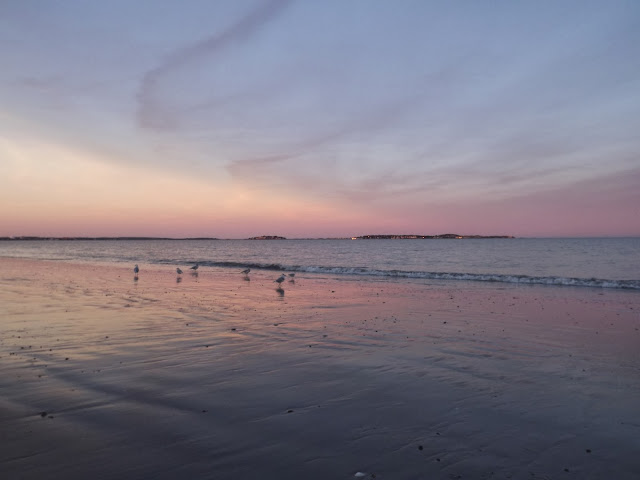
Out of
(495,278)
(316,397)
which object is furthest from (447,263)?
(316,397)

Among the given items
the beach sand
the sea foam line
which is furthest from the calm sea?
the beach sand

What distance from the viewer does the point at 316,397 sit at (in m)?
6.34

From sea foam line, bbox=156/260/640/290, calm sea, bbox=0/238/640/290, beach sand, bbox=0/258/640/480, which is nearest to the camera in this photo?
beach sand, bbox=0/258/640/480

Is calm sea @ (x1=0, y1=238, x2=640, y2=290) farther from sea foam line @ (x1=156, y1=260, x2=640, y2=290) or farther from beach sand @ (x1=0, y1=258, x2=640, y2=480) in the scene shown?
beach sand @ (x1=0, y1=258, x2=640, y2=480)

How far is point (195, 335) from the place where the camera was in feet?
34.4

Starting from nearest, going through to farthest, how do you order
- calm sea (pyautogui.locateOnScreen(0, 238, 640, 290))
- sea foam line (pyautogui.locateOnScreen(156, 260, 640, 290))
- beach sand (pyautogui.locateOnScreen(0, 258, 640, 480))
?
beach sand (pyautogui.locateOnScreen(0, 258, 640, 480)) → sea foam line (pyautogui.locateOnScreen(156, 260, 640, 290)) → calm sea (pyautogui.locateOnScreen(0, 238, 640, 290))

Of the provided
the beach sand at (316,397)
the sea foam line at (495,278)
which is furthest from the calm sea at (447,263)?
the beach sand at (316,397)

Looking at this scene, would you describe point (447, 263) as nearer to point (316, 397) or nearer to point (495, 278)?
point (495, 278)

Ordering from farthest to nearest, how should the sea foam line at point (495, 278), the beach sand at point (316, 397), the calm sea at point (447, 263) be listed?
the calm sea at point (447, 263) < the sea foam line at point (495, 278) < the beach sand at point (316, 397)

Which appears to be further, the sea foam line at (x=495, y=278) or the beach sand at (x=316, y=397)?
the sea foam line at (x=495, y=278)

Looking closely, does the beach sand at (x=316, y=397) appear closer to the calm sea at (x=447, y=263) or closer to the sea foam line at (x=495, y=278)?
the sea foam line at (x=495, y=278)

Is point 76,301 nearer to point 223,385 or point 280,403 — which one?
point 223,385

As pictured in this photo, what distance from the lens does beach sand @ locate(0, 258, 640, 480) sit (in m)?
4.43

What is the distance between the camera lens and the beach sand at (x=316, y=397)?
14.5 feet
